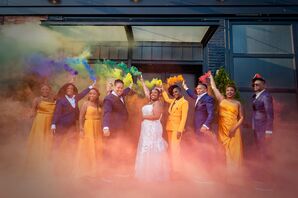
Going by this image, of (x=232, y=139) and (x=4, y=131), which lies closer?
(x=232, y=139)

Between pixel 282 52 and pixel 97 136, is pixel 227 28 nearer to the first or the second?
pixel 282 52

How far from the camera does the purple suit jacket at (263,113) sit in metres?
5.49

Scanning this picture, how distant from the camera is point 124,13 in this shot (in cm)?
749

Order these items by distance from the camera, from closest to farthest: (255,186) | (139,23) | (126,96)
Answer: (255,186)
(126,96)
(139,23)

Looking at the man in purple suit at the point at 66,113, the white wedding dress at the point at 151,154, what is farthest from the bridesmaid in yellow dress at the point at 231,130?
the man in purple suit at the point at 66,113

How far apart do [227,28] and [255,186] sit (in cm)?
387

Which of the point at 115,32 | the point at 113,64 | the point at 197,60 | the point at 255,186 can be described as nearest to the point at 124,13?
the point at 115,32

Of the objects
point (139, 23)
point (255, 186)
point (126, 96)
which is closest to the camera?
point (255, 186)

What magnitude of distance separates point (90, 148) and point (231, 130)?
8.07ft

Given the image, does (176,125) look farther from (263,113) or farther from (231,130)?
(263,113)

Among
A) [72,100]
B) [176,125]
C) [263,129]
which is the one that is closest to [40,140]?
[72,100]

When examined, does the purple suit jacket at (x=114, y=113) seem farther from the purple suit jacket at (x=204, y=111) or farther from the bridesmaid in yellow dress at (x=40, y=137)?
the purple suit jacket at (x=204, y=111)

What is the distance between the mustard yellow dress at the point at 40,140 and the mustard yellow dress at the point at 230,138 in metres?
3.09

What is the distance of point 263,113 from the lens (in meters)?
5.61
